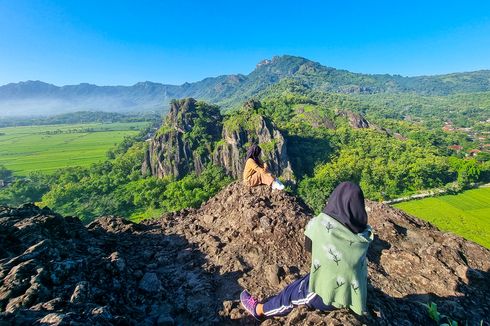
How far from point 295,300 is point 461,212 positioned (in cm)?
5043

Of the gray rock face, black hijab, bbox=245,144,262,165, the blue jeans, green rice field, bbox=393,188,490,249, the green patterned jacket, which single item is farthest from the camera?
green rice field, bbox=393,188,490,249

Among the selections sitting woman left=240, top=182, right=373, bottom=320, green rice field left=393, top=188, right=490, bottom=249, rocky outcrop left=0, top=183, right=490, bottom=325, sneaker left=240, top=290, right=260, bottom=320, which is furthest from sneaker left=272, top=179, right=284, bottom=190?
green rice field left=393, top=188, right=490, bottom=249

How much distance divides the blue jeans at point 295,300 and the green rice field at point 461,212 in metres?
38.6

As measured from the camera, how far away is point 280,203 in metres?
8.64

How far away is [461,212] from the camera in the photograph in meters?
43.1

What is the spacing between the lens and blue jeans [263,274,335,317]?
4012 mm

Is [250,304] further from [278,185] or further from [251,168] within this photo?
[251,168]

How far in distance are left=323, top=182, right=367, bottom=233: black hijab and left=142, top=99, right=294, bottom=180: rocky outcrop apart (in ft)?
191

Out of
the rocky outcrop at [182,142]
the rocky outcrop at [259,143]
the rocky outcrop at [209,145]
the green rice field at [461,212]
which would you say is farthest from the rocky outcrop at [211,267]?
the rocky outcrop at [182,142]

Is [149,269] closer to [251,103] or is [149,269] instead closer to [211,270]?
[211,270]

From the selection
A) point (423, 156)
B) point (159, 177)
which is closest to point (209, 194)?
point (159, 177)

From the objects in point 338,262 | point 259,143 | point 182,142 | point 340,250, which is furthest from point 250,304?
point 182,142

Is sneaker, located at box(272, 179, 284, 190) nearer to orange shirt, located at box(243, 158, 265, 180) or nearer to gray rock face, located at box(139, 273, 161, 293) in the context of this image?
orange shirt, located at box(243, 158, 265, 180)

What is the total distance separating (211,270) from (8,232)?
4498mm
